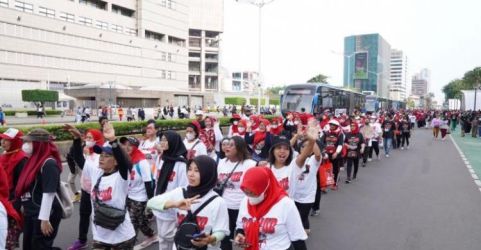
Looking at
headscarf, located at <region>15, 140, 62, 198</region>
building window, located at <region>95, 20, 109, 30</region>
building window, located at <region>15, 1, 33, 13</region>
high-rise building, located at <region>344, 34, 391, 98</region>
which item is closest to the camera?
headscarf, located at <region>15, 140, 62, 198</region>

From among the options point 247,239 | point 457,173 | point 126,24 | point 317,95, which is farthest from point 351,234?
point 126,24

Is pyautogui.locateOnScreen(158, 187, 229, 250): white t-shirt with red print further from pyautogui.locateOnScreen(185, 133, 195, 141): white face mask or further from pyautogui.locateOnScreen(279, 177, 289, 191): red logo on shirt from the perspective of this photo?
pyautogui.locateOnScreen(185, 133, 195, 141): white face mask

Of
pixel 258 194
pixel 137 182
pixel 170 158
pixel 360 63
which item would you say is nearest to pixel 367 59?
pixel 360 63

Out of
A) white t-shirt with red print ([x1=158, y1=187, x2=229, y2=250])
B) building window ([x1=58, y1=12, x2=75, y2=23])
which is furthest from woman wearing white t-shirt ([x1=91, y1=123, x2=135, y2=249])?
building window ([x1=58, y1=12, x2=75, y2=23])

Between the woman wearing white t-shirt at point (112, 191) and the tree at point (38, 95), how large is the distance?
136 ft

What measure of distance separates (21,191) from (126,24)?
2465 inches

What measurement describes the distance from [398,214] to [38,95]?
41.0 meters

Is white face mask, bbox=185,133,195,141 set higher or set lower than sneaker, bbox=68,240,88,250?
higher

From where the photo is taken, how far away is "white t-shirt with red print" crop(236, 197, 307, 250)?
3.14 m

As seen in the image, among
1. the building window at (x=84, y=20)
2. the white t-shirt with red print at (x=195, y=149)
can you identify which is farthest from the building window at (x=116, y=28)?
the white t-shirt with red print at (x=195, y=149)

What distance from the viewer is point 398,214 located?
25.3 ft

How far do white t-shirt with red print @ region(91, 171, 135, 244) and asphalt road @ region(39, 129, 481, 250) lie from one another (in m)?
1.79

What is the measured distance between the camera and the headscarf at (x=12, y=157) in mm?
4211

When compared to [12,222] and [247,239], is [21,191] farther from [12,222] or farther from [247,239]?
[247,239]
